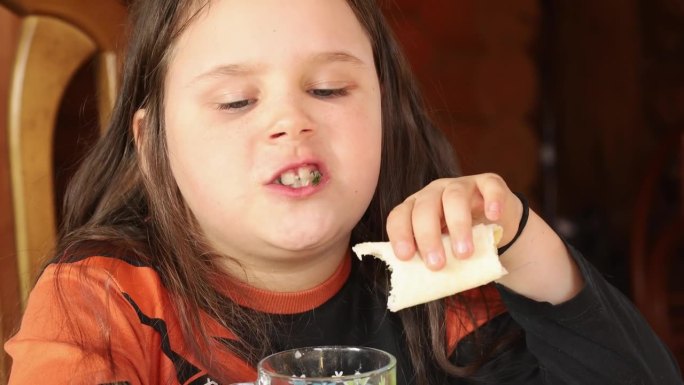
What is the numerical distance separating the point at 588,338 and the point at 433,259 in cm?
28

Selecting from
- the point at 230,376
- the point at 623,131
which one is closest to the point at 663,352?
the point at 230,376

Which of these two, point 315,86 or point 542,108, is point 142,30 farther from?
point 542,108

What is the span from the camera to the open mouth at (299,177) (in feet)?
3.11

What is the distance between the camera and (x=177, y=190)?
1.11m

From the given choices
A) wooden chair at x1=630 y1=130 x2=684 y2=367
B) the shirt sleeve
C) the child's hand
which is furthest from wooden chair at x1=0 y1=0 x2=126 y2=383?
wooden chair at x1=630 y1=130 x2=684 y2=367

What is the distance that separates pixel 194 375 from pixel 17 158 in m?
0.37

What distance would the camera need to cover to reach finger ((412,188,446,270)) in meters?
0.81

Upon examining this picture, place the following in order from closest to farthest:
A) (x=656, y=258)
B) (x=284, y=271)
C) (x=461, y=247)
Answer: (x=461, y=247)
(x=284, y=271)
(x=656, y=258)

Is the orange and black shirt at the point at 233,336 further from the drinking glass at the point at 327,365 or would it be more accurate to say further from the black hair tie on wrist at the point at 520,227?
the drinking glass at the point at 327,365

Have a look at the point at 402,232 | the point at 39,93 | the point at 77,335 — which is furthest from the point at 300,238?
the point at 39,93

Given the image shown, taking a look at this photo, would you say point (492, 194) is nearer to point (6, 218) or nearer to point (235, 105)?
point (235, 105)

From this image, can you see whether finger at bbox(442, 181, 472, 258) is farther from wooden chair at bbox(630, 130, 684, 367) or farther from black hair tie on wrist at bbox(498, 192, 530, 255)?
wooden chair at bbox(630, 130, 684, 367)

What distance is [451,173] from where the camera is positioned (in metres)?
1.28

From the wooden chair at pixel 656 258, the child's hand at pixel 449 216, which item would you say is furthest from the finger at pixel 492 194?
the wooden chair at pixel 656 258
